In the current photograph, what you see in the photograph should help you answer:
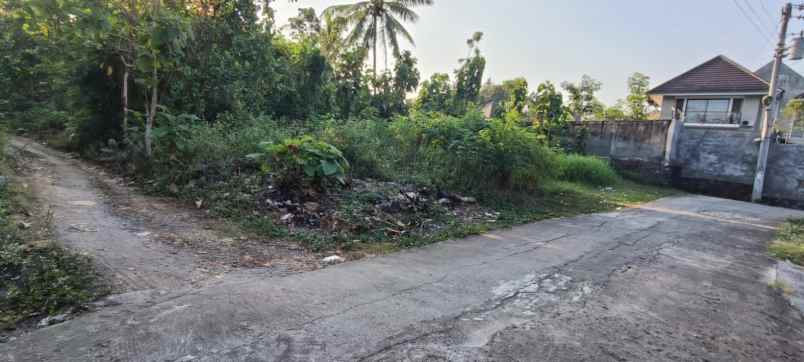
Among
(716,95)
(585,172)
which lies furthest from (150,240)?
(716,95)

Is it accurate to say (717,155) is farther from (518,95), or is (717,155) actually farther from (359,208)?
(359,208)

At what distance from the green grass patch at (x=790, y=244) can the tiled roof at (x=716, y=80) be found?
47.8ft

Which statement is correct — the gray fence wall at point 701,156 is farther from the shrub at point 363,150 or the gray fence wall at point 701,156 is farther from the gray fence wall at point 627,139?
the shrub at point 363,150

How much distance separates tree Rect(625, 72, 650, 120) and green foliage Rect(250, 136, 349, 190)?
25.0m

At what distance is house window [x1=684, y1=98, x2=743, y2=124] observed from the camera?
1909cm

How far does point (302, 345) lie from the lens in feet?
7.22

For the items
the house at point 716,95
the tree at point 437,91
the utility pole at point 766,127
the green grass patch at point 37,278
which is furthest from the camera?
the tree at point 437,91

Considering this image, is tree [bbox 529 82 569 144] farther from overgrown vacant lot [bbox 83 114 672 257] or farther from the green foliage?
the green foliage

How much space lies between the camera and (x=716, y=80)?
1964cm

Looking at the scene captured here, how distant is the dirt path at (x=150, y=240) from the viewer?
123 inches

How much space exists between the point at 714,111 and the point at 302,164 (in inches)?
876

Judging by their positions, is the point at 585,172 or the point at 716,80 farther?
the point at 716,80

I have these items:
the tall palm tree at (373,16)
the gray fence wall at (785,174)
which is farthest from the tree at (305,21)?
the gray fence wall at (785,174)

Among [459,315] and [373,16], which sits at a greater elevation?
[373,16]
